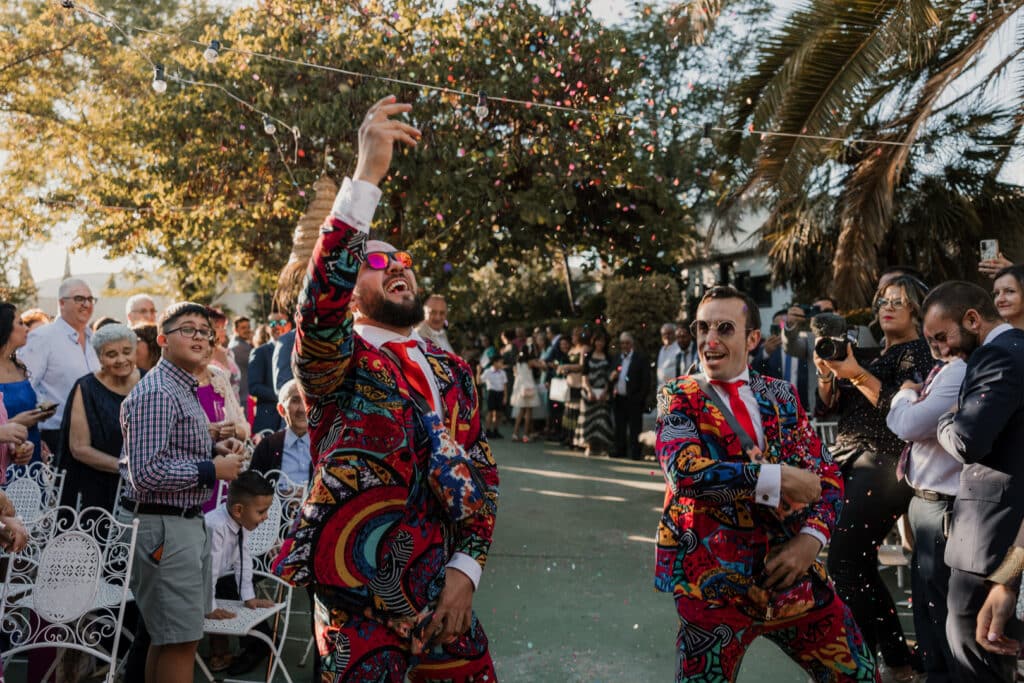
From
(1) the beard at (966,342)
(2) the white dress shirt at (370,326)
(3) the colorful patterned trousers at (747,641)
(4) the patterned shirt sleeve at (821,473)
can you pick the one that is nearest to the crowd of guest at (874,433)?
(1) the beard at (966,342)

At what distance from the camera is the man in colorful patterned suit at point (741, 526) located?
9.98 ft

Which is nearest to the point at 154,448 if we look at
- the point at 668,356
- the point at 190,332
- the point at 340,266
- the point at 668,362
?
the point at 190,332

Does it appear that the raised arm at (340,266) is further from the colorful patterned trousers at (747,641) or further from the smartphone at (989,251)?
the smartphone at (989,251)

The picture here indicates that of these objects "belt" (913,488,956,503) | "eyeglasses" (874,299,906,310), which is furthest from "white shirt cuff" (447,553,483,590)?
"eyeglasses" (874,299,906,310)

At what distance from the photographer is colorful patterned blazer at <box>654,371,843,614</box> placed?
121 inches

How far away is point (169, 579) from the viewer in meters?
3.93

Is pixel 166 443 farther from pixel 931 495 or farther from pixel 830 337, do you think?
pixel 931 495

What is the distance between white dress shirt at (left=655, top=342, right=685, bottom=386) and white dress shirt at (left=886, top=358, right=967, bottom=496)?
869 centimetres

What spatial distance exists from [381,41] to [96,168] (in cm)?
1028

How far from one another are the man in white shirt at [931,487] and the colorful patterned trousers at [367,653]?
241 centimetres

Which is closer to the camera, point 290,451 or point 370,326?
point 370,326

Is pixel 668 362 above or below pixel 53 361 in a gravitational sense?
above

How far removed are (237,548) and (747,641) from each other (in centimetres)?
297

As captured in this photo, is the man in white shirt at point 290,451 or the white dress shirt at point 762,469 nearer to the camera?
the white dress shirt at point 762,469
